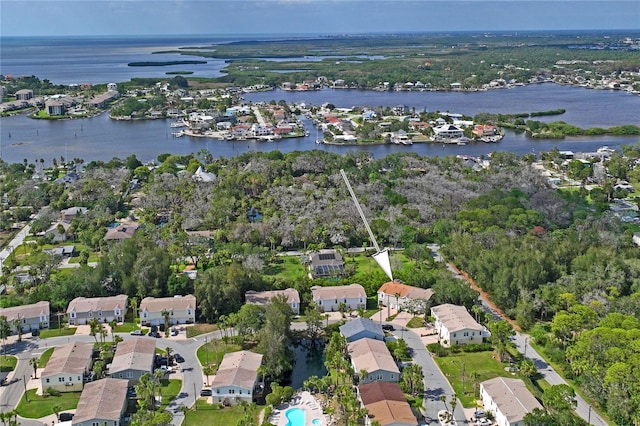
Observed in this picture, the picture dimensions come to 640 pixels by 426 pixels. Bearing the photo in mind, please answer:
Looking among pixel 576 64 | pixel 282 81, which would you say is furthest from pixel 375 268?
pixel 576 64

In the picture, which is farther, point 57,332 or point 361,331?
point 57,332

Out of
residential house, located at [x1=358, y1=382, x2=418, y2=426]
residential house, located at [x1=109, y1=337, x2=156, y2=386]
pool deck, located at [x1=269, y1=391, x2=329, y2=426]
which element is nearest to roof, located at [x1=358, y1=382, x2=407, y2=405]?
residential house, located at [x1=358, y1=382, x2=418, y2=426]

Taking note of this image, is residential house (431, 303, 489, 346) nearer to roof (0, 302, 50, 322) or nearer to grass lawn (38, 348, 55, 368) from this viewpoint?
grass lawn (38, 348, 55, 368)

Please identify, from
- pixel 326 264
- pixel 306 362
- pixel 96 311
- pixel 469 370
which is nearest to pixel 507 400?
pixel 469 370

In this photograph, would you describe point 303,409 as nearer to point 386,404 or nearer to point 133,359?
point 386,404

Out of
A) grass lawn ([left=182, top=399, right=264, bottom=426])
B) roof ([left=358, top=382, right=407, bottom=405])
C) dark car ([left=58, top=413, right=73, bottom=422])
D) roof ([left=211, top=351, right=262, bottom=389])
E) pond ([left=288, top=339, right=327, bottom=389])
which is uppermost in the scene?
roof ([left=358, top=382, right=407, bottom=405])

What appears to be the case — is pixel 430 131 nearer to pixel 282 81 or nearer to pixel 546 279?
pixel 546 279
